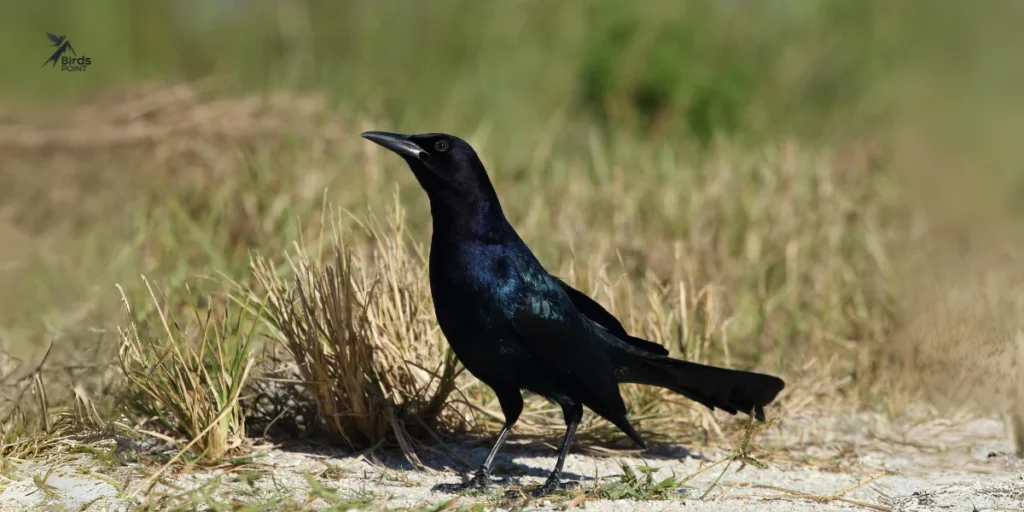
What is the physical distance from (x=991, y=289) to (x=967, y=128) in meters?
3.66

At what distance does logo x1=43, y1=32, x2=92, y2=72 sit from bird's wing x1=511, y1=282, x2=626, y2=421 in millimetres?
4553

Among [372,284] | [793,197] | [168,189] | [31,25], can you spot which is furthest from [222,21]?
[372,284]

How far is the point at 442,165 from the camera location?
387cm

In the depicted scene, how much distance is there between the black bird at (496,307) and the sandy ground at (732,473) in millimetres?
263

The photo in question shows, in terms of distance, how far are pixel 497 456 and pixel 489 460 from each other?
0.45 m

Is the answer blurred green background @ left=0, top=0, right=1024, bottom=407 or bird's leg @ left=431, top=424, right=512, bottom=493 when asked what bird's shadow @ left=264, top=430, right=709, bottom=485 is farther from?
blurred green background @ left=0, top=0, right=1024, bottom=407

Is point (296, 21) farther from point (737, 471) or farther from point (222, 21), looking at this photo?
point (737, 471)

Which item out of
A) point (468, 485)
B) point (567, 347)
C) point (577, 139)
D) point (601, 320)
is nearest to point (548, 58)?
point (577, 139)

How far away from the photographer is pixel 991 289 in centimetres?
583

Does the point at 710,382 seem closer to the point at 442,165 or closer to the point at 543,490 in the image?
the point at 543,490

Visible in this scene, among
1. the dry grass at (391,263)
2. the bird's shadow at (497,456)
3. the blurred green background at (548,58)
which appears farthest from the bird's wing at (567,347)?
the blurred green background at (548,58)

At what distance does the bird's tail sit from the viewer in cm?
417

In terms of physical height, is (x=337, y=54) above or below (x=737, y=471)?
above

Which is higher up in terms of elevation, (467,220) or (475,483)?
(467,220)
